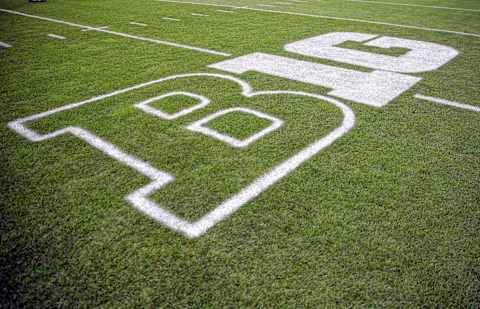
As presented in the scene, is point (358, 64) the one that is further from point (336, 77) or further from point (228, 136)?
point (228, 136)

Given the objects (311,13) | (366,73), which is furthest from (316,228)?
(311,13)

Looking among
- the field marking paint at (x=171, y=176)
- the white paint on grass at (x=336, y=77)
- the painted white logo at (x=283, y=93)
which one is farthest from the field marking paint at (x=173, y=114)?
the white paint on grass at (x=336, y=77)

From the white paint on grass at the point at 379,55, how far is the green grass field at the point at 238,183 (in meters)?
0.07

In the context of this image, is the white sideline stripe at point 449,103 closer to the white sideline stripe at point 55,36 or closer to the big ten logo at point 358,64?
the big ten logo at point 358,64

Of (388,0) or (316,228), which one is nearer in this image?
(316,228)

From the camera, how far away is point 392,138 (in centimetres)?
307

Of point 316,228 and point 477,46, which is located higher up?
point 477,46

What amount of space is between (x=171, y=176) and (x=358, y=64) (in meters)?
3.64

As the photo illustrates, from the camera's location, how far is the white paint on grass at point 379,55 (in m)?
4.95

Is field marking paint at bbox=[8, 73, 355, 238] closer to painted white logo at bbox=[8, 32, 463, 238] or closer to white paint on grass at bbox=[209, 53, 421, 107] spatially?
painted white logo at bbox=[8, 32, 463, 238]

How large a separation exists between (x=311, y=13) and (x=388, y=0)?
4.43 metres

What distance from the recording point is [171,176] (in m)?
2.55

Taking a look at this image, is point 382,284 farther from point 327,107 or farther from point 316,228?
point 327,107

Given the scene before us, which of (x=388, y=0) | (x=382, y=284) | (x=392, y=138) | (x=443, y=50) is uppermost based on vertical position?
(x=388, y=0)
